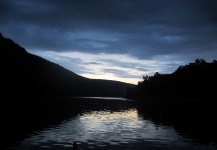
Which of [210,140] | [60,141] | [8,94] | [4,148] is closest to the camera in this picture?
[4,148]

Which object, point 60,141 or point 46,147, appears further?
point 60,141

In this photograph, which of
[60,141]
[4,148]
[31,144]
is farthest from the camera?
[60,141]

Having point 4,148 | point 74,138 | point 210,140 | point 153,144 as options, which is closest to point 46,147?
point 4,148

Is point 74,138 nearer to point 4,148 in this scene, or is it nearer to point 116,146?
point 116,146

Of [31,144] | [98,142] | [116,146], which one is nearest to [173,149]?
[116,146]

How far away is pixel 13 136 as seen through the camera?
48.4 metres

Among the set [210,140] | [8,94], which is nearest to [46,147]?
[210,140]

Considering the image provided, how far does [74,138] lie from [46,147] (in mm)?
9596

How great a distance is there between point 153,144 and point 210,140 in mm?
14057

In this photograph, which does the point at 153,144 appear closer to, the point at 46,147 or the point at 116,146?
the point at 116,146

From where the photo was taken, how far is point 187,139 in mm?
52000

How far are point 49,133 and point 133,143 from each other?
1851cm

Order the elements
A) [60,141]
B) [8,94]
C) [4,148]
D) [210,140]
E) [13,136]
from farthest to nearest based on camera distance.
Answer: [8,94]
[210,140]
[13,136]
[60,141]
[4,148]

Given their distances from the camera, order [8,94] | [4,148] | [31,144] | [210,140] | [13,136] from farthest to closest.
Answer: [8,94] → [210,140] → [13,136] → [31,144] → [4,148]
